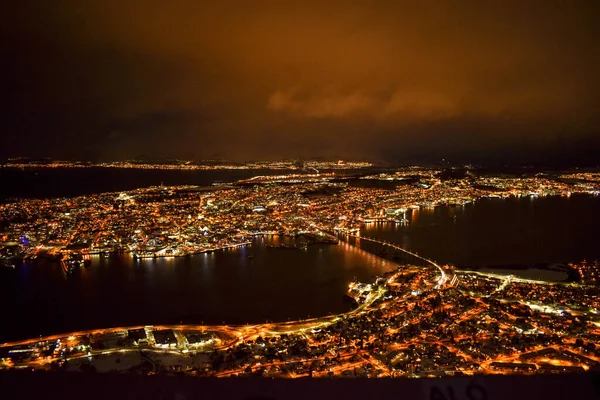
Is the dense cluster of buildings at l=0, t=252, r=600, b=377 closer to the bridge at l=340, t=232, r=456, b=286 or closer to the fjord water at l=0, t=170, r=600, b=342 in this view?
the fjord water at l=0, t=170, r=600, b=342

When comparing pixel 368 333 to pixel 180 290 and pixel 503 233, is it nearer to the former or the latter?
pixel 180 290

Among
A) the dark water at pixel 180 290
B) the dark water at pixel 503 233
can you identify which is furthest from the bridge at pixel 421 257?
the dark water at pixel 180 290

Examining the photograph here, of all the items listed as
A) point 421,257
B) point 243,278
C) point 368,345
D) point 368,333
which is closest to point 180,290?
point 243,278

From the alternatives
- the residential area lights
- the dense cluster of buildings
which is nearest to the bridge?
the residential area lights

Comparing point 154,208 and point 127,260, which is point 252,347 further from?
point 154,208

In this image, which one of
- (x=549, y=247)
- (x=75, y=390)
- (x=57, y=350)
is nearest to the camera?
(x=75, y=390)

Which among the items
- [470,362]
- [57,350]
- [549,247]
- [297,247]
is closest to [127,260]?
[297,247]

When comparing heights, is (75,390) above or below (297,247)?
above
